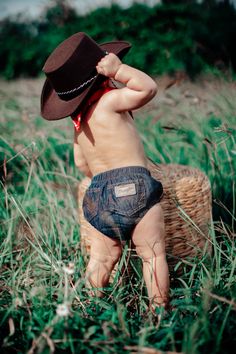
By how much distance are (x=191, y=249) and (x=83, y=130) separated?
2.76 feet

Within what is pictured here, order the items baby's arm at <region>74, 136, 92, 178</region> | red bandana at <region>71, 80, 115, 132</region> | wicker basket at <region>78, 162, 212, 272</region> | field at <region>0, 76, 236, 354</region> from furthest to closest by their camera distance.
A: wicker basket at <region>78, 162, 212, 272</region> < baby's arm at <region>74, 136, 92, 178</region> < red bandana at <region>71, 80, 115, 132</region> < field at <region>0, 76, 236, 354</region>

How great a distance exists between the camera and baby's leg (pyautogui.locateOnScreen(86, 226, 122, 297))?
1.80m

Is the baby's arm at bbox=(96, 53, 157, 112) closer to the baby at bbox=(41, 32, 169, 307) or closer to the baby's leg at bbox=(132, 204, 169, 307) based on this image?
the baby at bbox=(41, 32, 169, 307)

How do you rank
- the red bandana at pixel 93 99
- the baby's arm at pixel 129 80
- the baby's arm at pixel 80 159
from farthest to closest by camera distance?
the baby's arm at pixel 80 159
the red bandana at pixel 93 99
the baby's arm at pixel 129 80

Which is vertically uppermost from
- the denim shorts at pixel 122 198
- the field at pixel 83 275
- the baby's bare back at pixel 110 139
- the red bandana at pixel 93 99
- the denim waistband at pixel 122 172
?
the red bandana at pixel 93 99

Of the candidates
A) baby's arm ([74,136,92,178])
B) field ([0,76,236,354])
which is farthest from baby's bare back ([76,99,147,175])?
field ([0,76,236,354])

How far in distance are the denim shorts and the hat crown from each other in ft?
1.35

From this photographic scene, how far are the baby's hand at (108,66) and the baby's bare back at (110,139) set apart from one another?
0.46 feet

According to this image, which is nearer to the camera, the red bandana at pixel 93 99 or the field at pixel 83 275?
the field at pixel 83 275

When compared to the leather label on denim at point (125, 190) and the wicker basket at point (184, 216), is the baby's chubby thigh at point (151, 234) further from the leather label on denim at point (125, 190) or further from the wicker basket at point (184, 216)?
the wicker basket at point (184, 216)

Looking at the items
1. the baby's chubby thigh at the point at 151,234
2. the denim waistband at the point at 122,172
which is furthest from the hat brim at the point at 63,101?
the baby's chubby thigh at the point at 151,234

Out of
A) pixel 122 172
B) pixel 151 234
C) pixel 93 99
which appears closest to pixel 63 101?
pixel 93 99

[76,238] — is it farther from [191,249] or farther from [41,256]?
[191,249]

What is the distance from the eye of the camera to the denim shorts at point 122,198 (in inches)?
65.9
